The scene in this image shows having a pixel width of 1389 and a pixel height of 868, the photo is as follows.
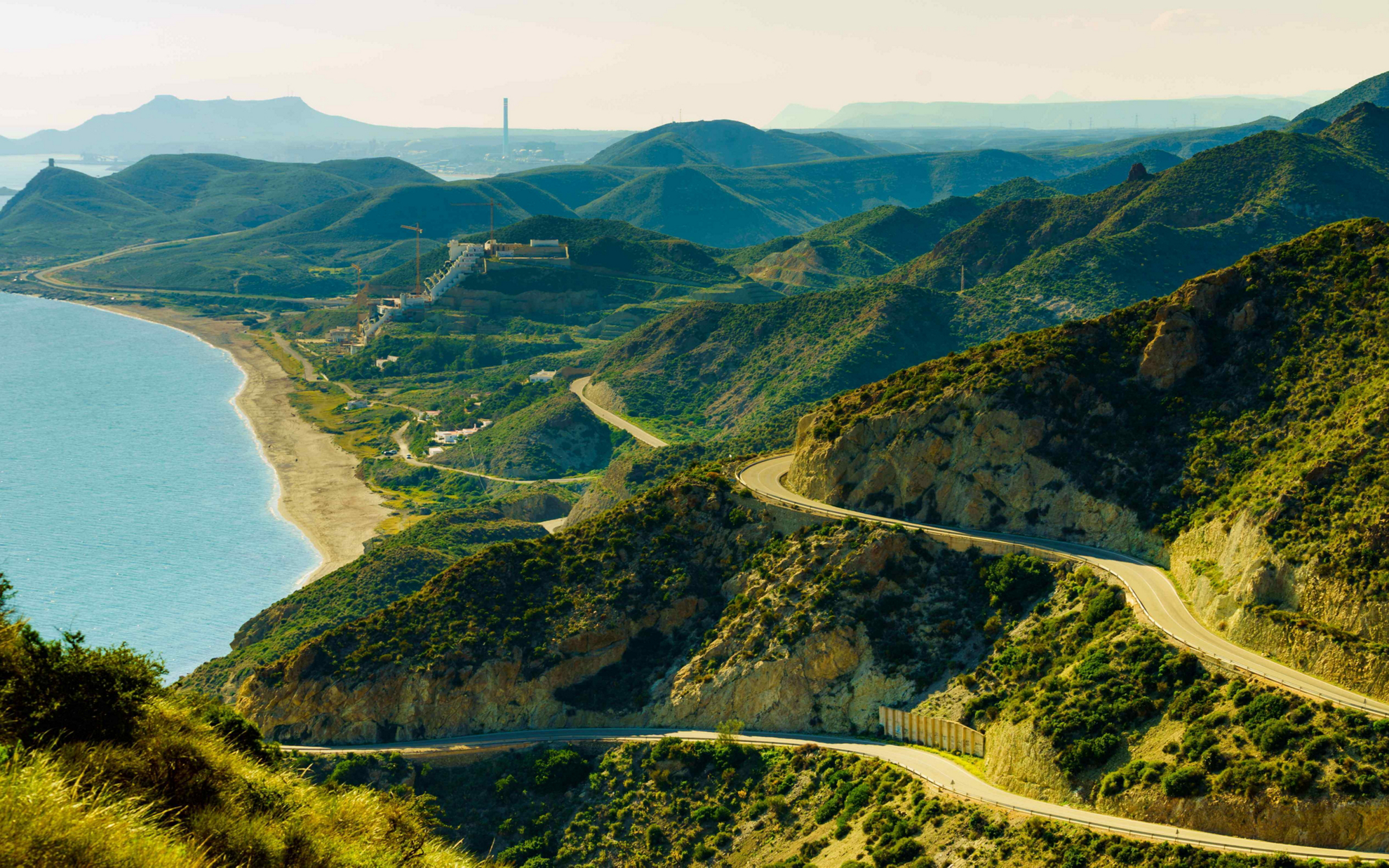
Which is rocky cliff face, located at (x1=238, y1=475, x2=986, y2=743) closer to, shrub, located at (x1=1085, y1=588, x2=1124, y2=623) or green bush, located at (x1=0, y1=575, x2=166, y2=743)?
shrub, located at (x1=1085, y1=588, x2=1124, y2=623)

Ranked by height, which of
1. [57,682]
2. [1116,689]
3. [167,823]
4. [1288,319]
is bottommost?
[1116,689]

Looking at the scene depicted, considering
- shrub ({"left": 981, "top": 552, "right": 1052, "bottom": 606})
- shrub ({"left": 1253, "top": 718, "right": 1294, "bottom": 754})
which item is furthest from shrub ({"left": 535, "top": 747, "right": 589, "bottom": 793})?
shrub ({"left": 1253, "top": 718, "right": 1294, "bottom": 754})

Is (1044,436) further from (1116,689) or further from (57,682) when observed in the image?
(57,682)

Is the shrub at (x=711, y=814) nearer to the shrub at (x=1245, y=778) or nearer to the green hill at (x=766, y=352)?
Result: the shrub at (x=1245, y=778)

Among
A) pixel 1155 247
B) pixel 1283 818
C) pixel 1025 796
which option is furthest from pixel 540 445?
pixel 1283 818

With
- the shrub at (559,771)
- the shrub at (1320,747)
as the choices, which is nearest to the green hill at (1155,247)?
the shrub at (559,771)

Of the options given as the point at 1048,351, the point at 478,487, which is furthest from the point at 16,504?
the point at 1048,351

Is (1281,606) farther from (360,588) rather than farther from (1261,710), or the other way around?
(360,588)
